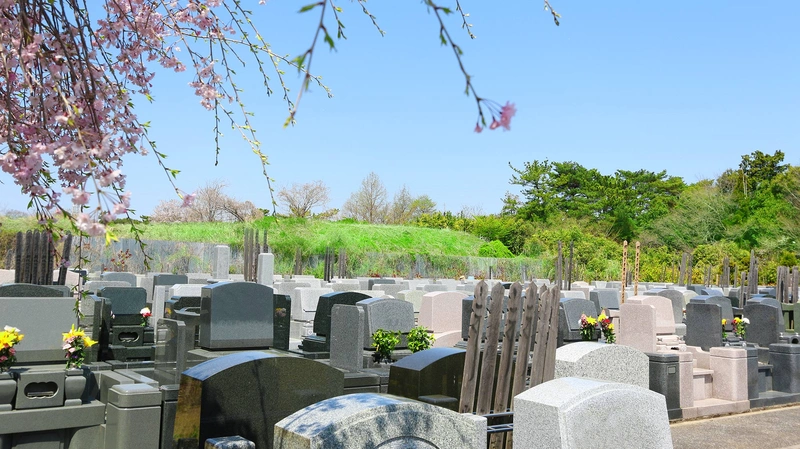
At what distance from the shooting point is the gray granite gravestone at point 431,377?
19.6ft

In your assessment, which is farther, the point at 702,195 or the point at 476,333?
the point at 702,195

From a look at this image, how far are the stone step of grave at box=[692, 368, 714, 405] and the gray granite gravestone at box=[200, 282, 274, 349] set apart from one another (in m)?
6.79

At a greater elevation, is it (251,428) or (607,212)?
(607,212)

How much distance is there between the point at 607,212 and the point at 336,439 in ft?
206

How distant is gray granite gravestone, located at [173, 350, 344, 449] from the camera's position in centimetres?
517

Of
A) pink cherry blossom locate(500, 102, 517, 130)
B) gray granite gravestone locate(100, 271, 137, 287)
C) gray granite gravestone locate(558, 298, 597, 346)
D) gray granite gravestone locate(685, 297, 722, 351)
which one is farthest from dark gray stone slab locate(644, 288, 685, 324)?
pink cherry blossom locate(500, 102, 517, 130)

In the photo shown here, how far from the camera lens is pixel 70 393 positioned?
20.9ft

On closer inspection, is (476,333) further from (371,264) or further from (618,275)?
(618,275)

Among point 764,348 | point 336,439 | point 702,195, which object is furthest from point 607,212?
point 336,439

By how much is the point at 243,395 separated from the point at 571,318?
912 cm

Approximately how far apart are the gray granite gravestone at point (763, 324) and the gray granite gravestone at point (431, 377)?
1071 centimetres

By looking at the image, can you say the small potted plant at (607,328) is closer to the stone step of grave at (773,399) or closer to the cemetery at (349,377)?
the cemetery at (349,377)

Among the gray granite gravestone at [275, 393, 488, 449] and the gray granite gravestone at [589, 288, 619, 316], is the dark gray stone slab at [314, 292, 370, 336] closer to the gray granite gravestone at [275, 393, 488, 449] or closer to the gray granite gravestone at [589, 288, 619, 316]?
the gray granite gravestone at [275, 393, 488, 449]

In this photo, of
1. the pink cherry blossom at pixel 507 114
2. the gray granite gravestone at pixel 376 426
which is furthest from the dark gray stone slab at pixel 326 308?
the pink cherry blossom at pixel 507 114
